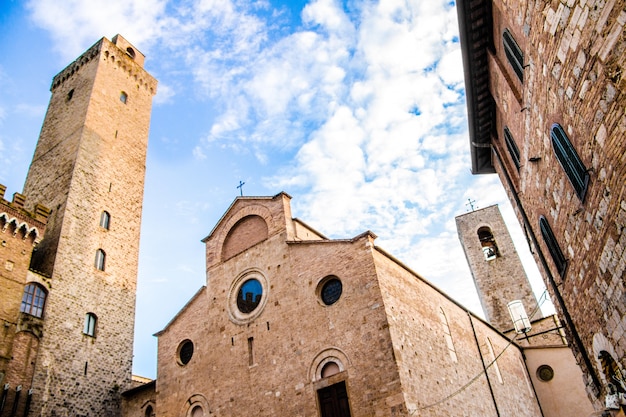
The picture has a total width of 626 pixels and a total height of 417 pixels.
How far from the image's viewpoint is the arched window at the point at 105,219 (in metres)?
21.1

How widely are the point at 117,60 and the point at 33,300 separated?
16.0 m

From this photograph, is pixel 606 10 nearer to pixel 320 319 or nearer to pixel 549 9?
pixel 549 9

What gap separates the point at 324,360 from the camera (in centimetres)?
1277

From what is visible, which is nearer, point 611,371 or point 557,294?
point 611,371

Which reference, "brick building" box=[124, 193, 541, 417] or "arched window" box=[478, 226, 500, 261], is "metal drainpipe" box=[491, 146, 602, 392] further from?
"arched window" box=[478, 226, 500, 261]

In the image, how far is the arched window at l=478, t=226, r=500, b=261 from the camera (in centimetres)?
2945

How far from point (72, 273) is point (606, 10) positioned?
1970cm

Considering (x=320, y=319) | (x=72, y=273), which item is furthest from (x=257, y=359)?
(x=72, y=273)

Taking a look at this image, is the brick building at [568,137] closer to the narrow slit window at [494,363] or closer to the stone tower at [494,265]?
the narrow slit window at [494,363]

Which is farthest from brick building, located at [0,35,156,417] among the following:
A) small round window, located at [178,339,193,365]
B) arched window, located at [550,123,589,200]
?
arched window, located at [550,123,589,200]

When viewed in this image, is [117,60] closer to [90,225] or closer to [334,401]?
[90,225]

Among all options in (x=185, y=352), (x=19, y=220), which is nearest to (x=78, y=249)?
(x=19, y=220)

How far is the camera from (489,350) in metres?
19.2

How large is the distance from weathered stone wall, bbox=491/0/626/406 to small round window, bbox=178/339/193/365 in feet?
40.6
